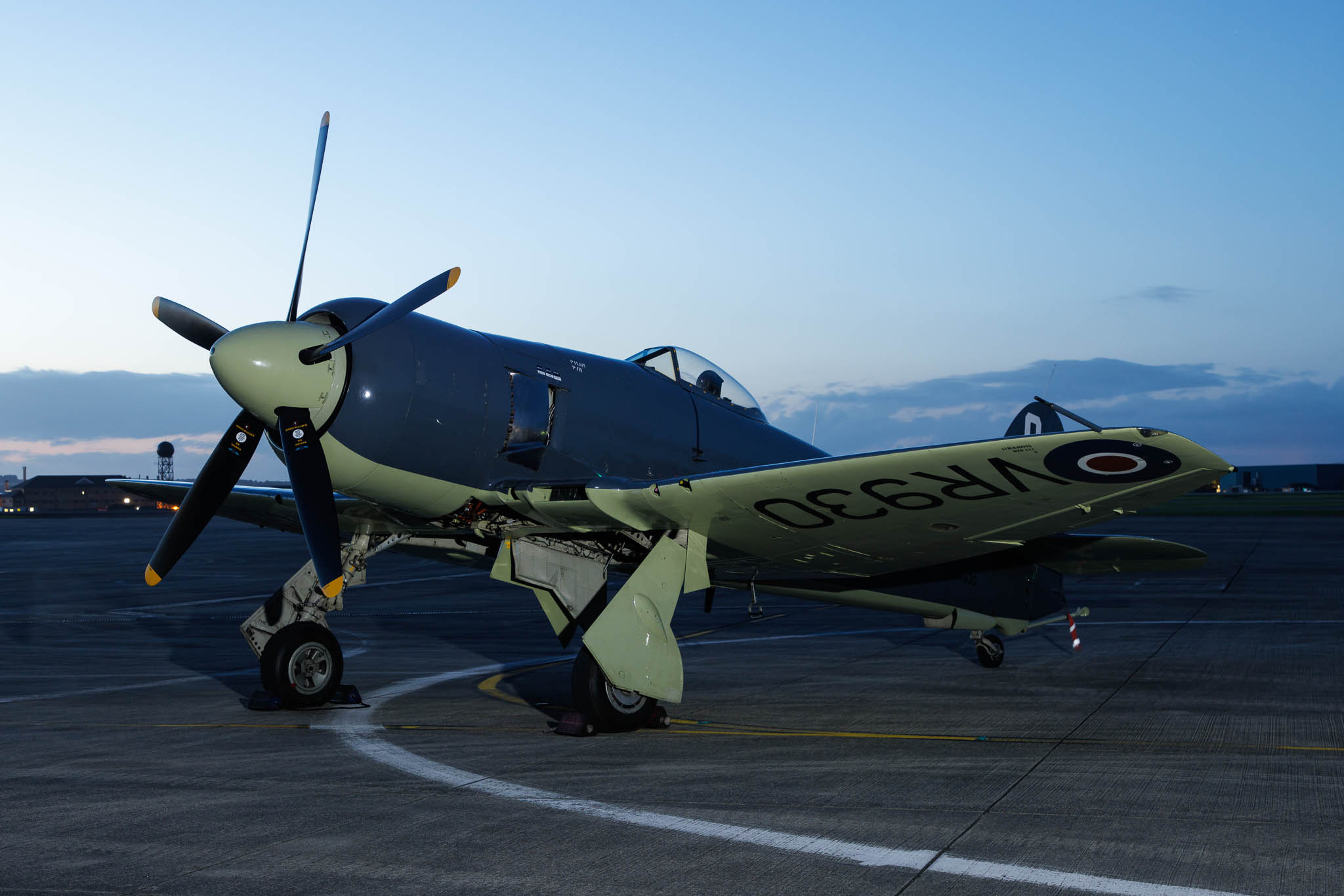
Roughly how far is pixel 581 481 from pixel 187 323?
143 inches

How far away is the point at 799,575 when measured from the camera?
1038 cm

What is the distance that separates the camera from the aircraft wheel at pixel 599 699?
26.2 ft

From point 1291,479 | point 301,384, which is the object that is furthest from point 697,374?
point 1291,479

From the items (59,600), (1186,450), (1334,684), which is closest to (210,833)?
(1186,450)

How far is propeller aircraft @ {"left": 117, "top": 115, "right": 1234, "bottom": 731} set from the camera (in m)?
7.07

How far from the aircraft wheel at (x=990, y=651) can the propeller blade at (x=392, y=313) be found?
24.8 feet

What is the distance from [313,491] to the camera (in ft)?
24.6

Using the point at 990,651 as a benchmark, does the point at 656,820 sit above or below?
above

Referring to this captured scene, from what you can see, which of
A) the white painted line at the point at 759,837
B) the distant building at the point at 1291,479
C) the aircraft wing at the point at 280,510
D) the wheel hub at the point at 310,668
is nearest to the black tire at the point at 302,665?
the wheel hub at the point at 310,668

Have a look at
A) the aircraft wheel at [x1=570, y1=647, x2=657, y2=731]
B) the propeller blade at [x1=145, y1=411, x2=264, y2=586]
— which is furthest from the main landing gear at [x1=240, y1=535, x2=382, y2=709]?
the aircraft wheel at [x1=570, y1=647, x2=657, y2=731]

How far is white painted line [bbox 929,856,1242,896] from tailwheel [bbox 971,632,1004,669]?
746 centimetres

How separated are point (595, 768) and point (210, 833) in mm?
2449

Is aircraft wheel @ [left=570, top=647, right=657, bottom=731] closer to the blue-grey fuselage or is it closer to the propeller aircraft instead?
the propeller aircraft

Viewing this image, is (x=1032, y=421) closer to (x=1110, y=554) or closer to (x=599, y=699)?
(x=1110, y=554)
